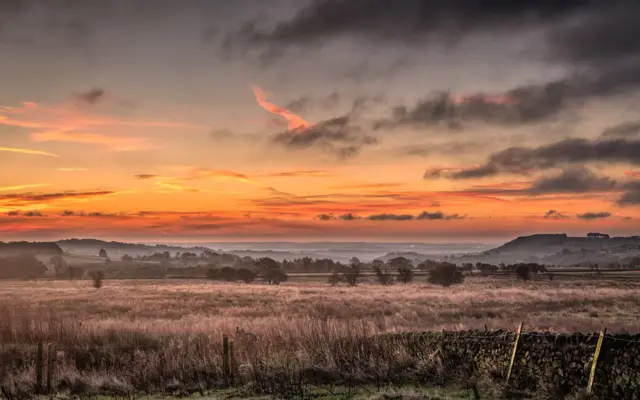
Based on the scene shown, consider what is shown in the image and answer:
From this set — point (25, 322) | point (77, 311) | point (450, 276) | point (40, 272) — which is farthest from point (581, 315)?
point (40, 272)

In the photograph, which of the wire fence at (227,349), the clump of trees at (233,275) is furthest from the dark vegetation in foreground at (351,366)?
the clump of trees at (233,275)

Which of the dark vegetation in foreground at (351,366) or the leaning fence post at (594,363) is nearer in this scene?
the leaning fence post at (594,363)

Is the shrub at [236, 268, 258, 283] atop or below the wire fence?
below

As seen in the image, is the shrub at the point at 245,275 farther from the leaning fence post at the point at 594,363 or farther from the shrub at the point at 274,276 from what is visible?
the leaning fence post at the point at 594,363

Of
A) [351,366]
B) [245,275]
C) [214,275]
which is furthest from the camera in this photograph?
[214,275]

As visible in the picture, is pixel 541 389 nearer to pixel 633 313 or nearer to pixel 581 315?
pixel 581 315

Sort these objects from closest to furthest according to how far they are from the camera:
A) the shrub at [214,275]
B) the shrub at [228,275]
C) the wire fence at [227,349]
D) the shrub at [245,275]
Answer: the wire fence at [227,349], the shrub at [245,275], the shrub at [228,275], the shrub at [214,275]

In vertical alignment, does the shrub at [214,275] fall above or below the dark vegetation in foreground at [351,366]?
below

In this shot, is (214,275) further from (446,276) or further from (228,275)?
(446,276)

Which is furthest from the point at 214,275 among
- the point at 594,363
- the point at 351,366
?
the point at 594,363

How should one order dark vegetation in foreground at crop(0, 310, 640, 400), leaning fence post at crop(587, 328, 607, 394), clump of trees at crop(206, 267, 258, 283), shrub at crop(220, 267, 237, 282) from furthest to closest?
shrub at crop(220, 267, 237, 282), clump of trees at crop(206, 267, 258, 283), dark vegetation in foreground at crop(0, 310, 640, 400), leaning fence post at crop(587, 328, 607, 394)

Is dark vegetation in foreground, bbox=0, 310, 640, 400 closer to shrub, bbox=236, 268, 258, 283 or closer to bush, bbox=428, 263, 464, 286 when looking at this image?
bush, bbox=428, 263, 464, 286

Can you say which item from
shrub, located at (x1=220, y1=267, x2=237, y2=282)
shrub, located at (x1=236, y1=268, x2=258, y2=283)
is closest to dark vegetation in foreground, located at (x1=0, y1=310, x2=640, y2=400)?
shrub, located at (x1=236, y1=268, x2=258, y2=283)

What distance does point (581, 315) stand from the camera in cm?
4066
